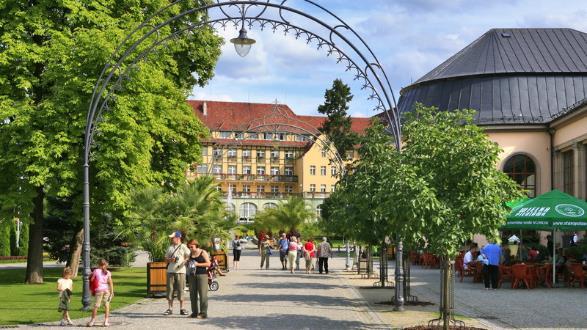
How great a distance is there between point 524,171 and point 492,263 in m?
25.8

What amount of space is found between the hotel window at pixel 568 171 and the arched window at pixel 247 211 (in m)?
78.9

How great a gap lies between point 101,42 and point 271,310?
11.4 meters

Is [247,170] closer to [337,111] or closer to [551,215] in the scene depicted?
[337,111]

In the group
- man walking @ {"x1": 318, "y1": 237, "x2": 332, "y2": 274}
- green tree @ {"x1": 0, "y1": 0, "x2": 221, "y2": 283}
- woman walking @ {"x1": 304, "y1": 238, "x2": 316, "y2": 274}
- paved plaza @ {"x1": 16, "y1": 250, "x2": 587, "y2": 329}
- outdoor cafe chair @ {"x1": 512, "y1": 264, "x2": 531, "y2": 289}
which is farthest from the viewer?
woman walking @ {"x1": 304, "y1": 238, "x2": 316, "y2": 274}

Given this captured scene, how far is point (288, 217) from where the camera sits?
258ft

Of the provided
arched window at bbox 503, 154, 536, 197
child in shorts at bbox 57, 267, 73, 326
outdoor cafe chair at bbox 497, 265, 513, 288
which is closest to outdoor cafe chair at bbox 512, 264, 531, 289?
outdoor cafe chair at bbox 497, 265, 513, 288

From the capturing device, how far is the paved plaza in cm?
1627

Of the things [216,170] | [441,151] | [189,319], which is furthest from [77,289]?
[216,170]

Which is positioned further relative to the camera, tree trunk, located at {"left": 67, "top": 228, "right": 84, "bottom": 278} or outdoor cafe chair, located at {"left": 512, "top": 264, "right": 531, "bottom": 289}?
tree trunk, located at {"left": 67, "top": 228, "right": 84, "bottom": 278}

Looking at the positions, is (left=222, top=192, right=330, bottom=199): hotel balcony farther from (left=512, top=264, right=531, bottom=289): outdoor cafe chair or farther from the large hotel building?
(left=512, top=264, right=531, bottom=289): outdoor cafe chair

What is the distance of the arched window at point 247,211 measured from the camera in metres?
123

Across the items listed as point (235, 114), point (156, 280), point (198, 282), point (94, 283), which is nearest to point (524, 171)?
point (156, 280)

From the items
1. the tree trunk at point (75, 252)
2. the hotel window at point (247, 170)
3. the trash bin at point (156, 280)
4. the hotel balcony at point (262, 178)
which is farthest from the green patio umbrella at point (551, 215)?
the hotel window at point (247, 170)

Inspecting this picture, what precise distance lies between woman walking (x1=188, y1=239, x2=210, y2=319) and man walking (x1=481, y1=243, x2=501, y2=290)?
11738 millimetres
